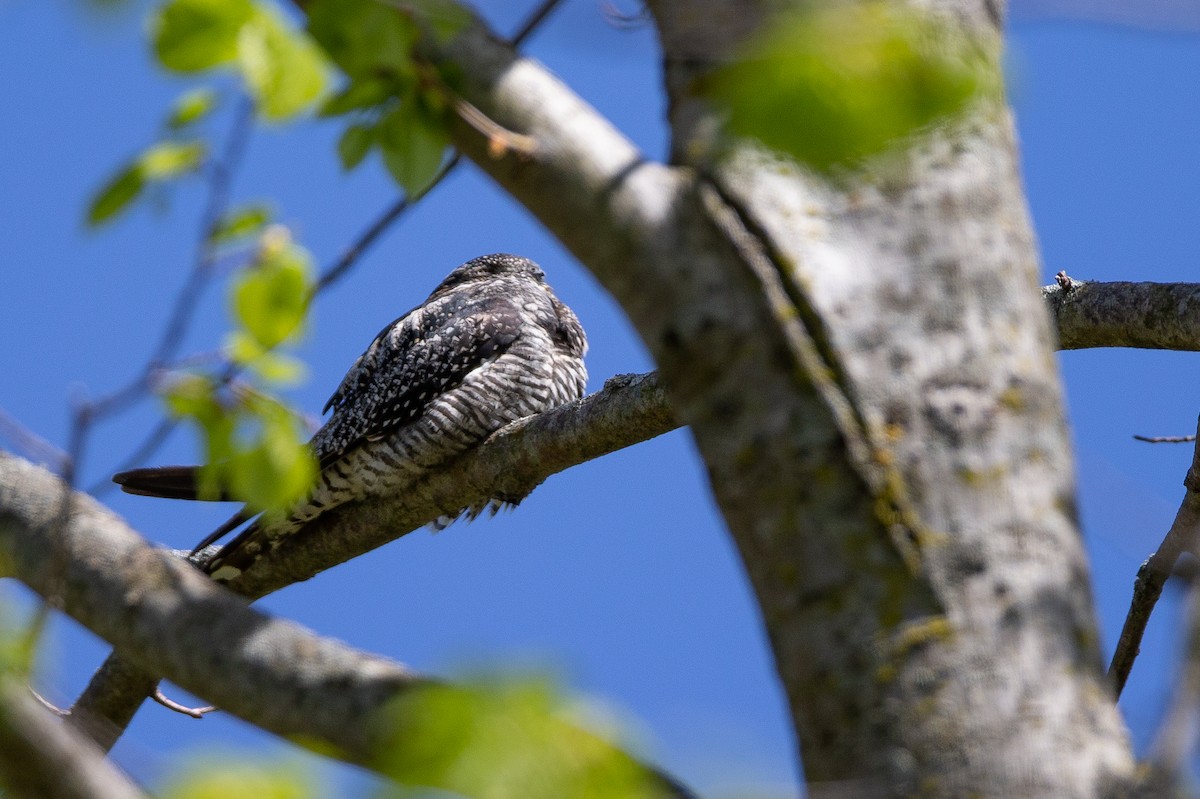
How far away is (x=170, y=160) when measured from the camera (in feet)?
5.57

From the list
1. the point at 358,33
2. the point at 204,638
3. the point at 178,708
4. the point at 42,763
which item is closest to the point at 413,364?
the point at 178,708

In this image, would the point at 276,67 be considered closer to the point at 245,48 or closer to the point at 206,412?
the point at 245,48

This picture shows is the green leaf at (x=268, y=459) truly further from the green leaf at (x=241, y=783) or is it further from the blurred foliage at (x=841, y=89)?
the blurred foliage at (x=841, y=89)

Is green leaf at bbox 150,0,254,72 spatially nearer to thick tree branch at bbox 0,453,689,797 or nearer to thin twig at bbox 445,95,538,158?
thin twig at bbox 445,95,538,158

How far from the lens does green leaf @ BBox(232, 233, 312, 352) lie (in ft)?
5.62

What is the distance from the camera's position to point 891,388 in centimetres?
189

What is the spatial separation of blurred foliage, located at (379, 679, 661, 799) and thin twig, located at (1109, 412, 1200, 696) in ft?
9.14

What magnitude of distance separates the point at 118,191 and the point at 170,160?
8cm

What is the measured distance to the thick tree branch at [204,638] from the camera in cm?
184

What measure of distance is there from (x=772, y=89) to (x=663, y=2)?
81 centimetres

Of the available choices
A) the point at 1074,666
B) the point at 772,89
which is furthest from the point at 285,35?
the point at 1074,666

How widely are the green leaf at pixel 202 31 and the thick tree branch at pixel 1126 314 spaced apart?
3518mm

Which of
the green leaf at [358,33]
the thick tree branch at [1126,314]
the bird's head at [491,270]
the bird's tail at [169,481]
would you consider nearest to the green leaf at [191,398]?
the green leaf at [358,33]

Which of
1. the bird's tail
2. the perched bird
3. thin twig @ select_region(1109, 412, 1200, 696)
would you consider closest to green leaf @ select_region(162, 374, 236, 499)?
thin twig @ select_region(1109, 412, 1200, 696)
